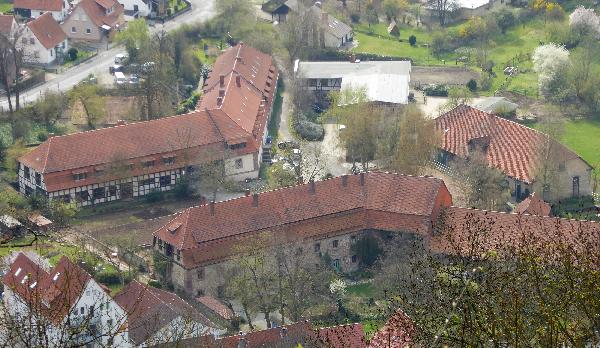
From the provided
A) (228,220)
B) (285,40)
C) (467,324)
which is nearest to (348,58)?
(285,40)

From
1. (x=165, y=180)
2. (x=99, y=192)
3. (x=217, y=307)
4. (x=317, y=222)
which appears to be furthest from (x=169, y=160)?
(x=217, y=307)

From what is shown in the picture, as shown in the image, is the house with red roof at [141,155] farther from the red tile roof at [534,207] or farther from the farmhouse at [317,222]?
the red tile roof at [534,207]

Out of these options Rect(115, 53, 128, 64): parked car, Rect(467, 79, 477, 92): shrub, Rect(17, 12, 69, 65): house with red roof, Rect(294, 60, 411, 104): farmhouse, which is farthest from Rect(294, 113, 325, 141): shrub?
Rect(17, 12, 69, 65): house with red roof

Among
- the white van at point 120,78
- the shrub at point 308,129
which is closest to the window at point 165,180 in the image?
the shrub at point 308,129

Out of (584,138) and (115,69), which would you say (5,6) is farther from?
(584,138)

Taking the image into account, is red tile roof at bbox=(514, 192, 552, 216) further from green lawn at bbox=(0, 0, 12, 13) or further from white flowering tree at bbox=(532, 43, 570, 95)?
green lawn at bbox=(0, 0, 12, 13)
